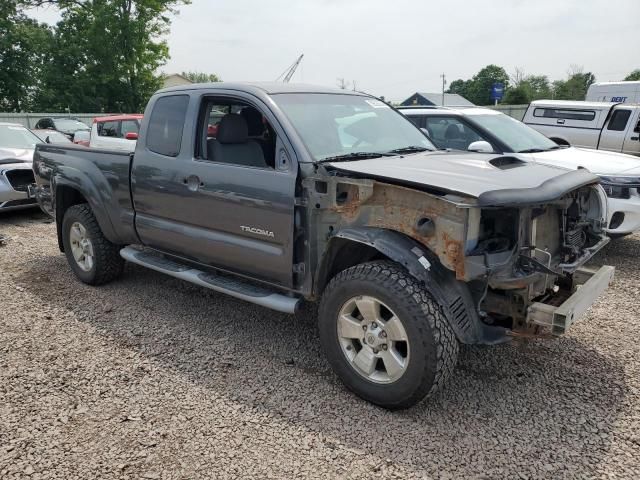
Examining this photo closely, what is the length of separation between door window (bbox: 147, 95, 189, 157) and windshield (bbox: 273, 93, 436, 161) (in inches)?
36.6

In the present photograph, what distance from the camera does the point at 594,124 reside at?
38.2ft

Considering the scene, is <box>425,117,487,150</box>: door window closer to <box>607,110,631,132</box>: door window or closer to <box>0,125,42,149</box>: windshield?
<box>607,110,631,132</box>: door window

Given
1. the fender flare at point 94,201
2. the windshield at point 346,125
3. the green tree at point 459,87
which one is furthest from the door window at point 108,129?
the green tree at point 459,87

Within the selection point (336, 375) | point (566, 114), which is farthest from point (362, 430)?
point (566, 114)

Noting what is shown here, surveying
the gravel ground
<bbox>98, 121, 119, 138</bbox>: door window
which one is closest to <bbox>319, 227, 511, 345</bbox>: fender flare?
the gravel ground

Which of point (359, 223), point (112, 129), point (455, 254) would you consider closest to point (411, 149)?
point (359, 223)

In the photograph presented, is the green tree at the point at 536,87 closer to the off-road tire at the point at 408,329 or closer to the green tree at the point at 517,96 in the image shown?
the green tree at the point at 517,96

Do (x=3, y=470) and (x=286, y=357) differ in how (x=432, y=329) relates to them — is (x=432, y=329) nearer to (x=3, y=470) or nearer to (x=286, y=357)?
(x=286, y=357)

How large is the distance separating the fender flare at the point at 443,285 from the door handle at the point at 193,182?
1540 millimetres

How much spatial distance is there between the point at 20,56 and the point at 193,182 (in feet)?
139

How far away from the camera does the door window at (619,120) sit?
448 inches

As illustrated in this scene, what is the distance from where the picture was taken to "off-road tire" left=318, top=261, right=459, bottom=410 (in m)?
2.83

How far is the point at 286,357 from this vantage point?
12.5 ft

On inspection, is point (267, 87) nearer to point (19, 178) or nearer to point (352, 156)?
point (352, 156)
